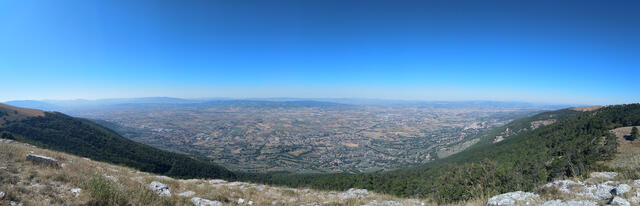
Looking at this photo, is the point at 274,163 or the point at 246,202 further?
the point at 274,163

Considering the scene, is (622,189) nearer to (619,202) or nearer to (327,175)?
(619,202)

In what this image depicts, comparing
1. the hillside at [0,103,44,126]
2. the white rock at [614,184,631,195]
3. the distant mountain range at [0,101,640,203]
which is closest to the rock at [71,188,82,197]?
the white rock at [614,184,631,195]

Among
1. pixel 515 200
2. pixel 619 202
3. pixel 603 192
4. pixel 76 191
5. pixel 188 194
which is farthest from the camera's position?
pixel 188 194

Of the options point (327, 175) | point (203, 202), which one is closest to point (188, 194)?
point (203, 202)

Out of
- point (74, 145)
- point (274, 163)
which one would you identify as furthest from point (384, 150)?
point (74, 145)

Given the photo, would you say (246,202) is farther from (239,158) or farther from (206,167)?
(239,158)

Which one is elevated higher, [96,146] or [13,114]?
[13,114]

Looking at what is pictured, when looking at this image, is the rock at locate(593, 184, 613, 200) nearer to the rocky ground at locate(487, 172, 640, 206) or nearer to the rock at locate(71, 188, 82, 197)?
the rocky ground at locate(487, 172, 640, 206)

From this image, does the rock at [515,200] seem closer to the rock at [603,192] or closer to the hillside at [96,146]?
the rock at [603,192]

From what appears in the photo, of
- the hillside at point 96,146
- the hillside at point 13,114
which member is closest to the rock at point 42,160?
the hillside at point 96,146
